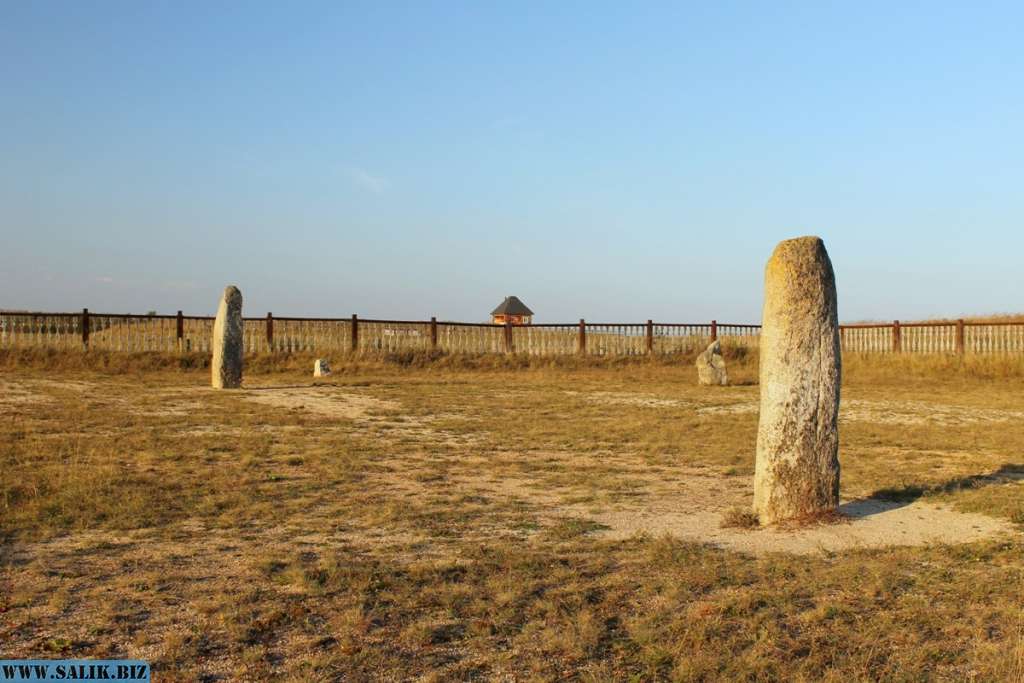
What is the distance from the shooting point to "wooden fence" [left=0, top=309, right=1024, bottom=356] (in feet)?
85.8

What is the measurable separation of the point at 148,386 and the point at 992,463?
1697 cm

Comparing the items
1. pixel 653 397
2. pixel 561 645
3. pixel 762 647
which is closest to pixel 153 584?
pixel 561 645

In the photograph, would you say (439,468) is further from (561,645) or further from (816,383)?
(561,645)

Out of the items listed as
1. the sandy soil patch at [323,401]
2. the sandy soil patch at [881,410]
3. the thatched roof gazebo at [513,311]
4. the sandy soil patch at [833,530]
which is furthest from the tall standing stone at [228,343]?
the thatched roof gazebo at [513,311]

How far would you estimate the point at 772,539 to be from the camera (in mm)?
6777

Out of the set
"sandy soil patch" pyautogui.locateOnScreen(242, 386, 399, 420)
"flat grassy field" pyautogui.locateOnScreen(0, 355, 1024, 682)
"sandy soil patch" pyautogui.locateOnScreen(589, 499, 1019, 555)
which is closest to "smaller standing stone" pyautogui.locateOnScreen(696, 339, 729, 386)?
"sandy soil patch" pyautogui.locateOnScreen(242, 386, 399, 420)

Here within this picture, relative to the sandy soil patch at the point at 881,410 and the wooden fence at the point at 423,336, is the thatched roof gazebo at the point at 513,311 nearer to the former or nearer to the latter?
the wooden fence at the point at 423,336

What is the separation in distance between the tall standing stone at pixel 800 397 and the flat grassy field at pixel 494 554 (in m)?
0.34

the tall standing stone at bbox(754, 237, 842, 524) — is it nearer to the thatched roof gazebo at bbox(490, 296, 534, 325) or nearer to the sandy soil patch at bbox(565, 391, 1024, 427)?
the sandy soil patch at bbox(565, 391, 1024, 427)

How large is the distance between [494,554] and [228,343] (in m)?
15.1

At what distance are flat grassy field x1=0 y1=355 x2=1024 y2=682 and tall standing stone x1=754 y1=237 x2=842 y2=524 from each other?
34 centimetres

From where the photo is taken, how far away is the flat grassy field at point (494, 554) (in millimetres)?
4379

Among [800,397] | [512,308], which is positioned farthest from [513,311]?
[800,397]

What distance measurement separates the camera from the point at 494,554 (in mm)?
6145
